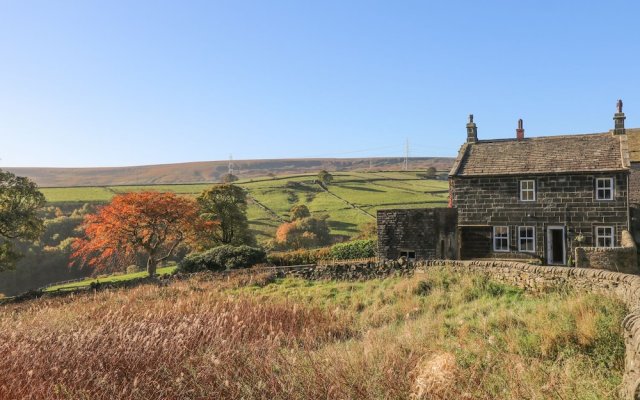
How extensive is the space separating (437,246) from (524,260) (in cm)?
495

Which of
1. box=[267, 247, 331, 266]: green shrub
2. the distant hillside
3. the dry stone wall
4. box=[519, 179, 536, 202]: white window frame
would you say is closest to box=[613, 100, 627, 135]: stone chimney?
box=[519, 179, 536, 202]: white window frame

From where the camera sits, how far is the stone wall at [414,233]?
21.7 metres

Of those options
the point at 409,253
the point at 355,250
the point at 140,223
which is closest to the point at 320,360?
the point at 409,253

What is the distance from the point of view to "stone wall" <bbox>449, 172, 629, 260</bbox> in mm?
21731

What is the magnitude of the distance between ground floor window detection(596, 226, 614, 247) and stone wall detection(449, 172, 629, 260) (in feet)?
0.67

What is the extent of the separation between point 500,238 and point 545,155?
5047 millimetres

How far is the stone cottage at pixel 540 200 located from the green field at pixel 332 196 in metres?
26.8

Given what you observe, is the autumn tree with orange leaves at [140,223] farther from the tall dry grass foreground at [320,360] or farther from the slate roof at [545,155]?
the tall dry grass foreground at [320,360]

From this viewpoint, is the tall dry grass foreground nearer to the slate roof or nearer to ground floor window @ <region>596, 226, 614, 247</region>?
ground floor window @ <region>596, 226, 614, 247</region>

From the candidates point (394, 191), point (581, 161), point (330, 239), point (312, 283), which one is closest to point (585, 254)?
point (581, 161)

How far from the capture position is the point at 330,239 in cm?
4803

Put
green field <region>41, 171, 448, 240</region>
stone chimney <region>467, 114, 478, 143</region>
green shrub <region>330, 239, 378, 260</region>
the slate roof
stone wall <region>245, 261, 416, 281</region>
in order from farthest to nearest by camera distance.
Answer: green field <region>41, 171, 448, 240</region> → green shrub <region>330, 239, 378, 260</region> → stone chimney <region>467, 114, 478, 143</region> → the slate roof → stone wall <region>245, 261, 416, 281</region>

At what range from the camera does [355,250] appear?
31.6m

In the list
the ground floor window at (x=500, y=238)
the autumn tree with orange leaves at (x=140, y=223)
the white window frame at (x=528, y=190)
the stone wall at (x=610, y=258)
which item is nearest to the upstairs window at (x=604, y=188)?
the white window frame at (x=528, y=190)
